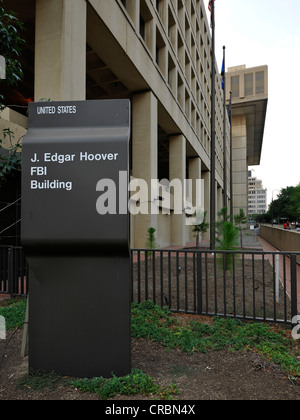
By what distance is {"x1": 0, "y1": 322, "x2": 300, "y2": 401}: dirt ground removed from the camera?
272 cm

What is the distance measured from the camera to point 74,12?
8.43m

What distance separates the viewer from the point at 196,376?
3.10 metres

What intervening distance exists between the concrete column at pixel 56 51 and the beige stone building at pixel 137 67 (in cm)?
3

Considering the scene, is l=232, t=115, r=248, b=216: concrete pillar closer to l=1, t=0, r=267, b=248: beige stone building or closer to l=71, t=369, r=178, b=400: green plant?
l=1, t=0, r=267, b=248: beige stone building

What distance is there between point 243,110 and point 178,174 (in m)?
48.3

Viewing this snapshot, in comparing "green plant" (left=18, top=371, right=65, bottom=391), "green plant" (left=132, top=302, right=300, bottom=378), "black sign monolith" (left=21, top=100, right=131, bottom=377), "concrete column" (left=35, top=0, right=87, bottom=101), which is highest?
"concrete column" (left=35, top=0, right=87, bottom=101)

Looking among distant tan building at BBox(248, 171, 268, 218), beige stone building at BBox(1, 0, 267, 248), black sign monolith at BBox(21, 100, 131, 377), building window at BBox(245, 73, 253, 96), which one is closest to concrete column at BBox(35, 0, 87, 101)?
beige stone building at BBox(1, 0, 267, 248)

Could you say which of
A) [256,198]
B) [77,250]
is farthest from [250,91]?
[256,198]

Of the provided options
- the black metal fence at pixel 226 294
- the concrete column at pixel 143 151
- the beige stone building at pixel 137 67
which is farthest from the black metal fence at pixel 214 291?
the concrete column at pixel 143 151

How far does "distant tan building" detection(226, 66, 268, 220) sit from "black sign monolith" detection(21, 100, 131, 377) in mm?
63148

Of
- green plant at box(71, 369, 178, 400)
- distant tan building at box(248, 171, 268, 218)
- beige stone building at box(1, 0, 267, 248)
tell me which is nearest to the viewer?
green plant at box(71, 369, 178, 400)

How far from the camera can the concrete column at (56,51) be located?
313 inches

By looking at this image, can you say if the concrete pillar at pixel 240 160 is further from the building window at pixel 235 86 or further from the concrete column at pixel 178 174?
the concrete column at pixel 178 174

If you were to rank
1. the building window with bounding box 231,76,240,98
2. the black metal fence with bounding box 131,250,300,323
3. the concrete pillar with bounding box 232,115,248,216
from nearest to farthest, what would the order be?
1. the black metal fence with bounding box 131,250,300,323
2. the building window with bounding box 231,76,240,98
3. the concrete pillar with bounding box 232,115,248,216
